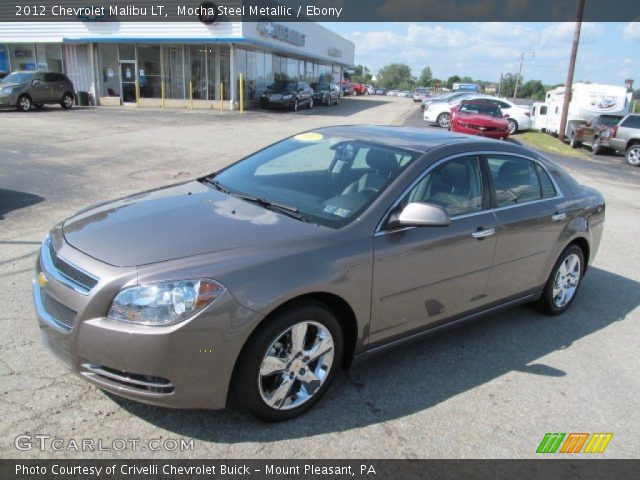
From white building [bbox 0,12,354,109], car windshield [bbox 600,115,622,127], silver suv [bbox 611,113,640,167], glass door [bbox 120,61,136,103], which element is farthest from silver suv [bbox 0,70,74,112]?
car windshield [bbox 600,115,622,127]

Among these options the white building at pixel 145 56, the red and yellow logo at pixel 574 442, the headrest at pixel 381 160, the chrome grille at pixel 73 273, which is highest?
the white building at pixel 145 56

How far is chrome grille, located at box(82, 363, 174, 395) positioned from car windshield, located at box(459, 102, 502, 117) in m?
20.0

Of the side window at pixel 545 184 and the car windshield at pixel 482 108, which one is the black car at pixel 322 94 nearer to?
the car windshield at pixel 482 108

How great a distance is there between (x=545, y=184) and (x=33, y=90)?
2408cm

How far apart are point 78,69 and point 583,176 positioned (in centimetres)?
2786

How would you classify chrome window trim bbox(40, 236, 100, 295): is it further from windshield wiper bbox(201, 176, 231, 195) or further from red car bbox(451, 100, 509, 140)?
red car bbox(451, 100, 509, 140)

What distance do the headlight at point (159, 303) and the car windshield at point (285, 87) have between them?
98.6 ft

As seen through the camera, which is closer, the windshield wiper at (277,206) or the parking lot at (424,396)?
the parking lot at (424,396)

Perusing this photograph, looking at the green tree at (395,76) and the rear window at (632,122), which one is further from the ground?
the green tree at (395,76)

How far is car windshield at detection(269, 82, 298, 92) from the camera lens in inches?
1238

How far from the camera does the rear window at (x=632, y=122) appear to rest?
18453 mm

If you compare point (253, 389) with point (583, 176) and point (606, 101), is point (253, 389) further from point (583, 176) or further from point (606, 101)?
point (606, 101)

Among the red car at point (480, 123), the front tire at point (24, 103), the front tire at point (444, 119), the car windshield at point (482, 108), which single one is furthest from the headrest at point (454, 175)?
the front tire at point (24, 103)

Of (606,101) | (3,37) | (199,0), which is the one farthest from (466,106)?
(3,37)
